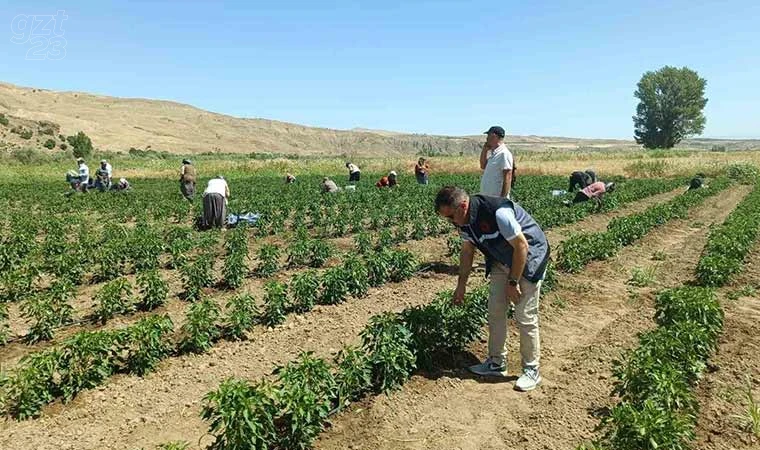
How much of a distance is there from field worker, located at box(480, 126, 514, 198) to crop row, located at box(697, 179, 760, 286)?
14.4 feet

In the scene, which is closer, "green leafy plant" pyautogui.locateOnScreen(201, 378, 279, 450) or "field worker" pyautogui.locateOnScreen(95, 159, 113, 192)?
"green leafy plant" pyautogui.locateOnScreen(201, 378, 279, 450)

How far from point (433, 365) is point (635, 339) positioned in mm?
2896

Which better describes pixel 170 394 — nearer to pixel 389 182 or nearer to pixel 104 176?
pixel 389 182

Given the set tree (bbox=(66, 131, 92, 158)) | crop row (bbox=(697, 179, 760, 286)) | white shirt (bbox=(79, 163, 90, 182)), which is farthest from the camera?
tree (bbox=(66, 131, 92, 158))

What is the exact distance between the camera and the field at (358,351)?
4.34 metres

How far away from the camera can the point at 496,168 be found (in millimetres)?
7613

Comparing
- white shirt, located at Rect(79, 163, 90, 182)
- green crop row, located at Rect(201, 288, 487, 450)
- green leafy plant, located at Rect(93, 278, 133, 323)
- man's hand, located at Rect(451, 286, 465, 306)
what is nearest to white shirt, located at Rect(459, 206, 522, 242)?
man's hand, located at Rect(451, 286, 465, 306)

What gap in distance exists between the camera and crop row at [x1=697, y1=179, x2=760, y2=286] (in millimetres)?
9070

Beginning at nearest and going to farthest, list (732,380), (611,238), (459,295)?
(459,295) < (732,380) < (611,238)

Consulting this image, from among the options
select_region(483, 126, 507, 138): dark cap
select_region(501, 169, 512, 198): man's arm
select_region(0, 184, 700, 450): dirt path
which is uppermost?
select_region(483, 126, 507, 138): dark cap

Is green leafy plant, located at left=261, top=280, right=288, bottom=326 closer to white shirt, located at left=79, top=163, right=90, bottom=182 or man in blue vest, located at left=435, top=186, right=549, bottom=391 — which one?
man in blue vest, located at left=435, top=186, right=549, bottom=391

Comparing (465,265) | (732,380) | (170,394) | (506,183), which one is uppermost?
(506,183)

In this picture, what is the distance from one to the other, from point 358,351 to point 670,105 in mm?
92654

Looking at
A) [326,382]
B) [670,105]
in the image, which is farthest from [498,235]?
[670,105]
